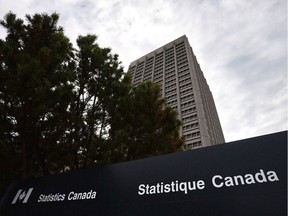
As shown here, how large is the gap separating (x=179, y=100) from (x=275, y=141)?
47.7m

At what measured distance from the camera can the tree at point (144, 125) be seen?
19.8ft

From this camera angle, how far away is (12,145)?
514 cm

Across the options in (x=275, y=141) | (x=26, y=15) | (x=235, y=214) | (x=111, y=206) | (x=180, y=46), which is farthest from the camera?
(x=180, y=46)

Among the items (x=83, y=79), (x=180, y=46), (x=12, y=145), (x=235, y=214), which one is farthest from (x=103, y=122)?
(x=180, y=46)

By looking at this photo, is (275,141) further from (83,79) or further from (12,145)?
(12,145)

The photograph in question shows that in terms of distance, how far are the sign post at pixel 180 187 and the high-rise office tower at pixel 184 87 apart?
30.5 metres

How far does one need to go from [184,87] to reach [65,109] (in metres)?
48.3

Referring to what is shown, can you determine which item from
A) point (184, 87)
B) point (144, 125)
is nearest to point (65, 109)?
point (144, 125)

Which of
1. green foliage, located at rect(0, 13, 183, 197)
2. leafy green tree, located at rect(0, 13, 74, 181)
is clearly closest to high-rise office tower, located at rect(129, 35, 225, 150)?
green foliage, located at rect(0, 13, 183, 197)

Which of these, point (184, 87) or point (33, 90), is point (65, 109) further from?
point (184, 87)

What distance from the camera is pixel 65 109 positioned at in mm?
5543

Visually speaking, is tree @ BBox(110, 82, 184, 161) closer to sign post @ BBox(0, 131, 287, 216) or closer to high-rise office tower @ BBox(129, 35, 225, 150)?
sign post @ BBox(0, 131, 287, 216)

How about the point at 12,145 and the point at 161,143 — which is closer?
the point at 12,145

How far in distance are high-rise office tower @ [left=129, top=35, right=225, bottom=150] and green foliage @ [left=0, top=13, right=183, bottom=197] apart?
2756 cm
